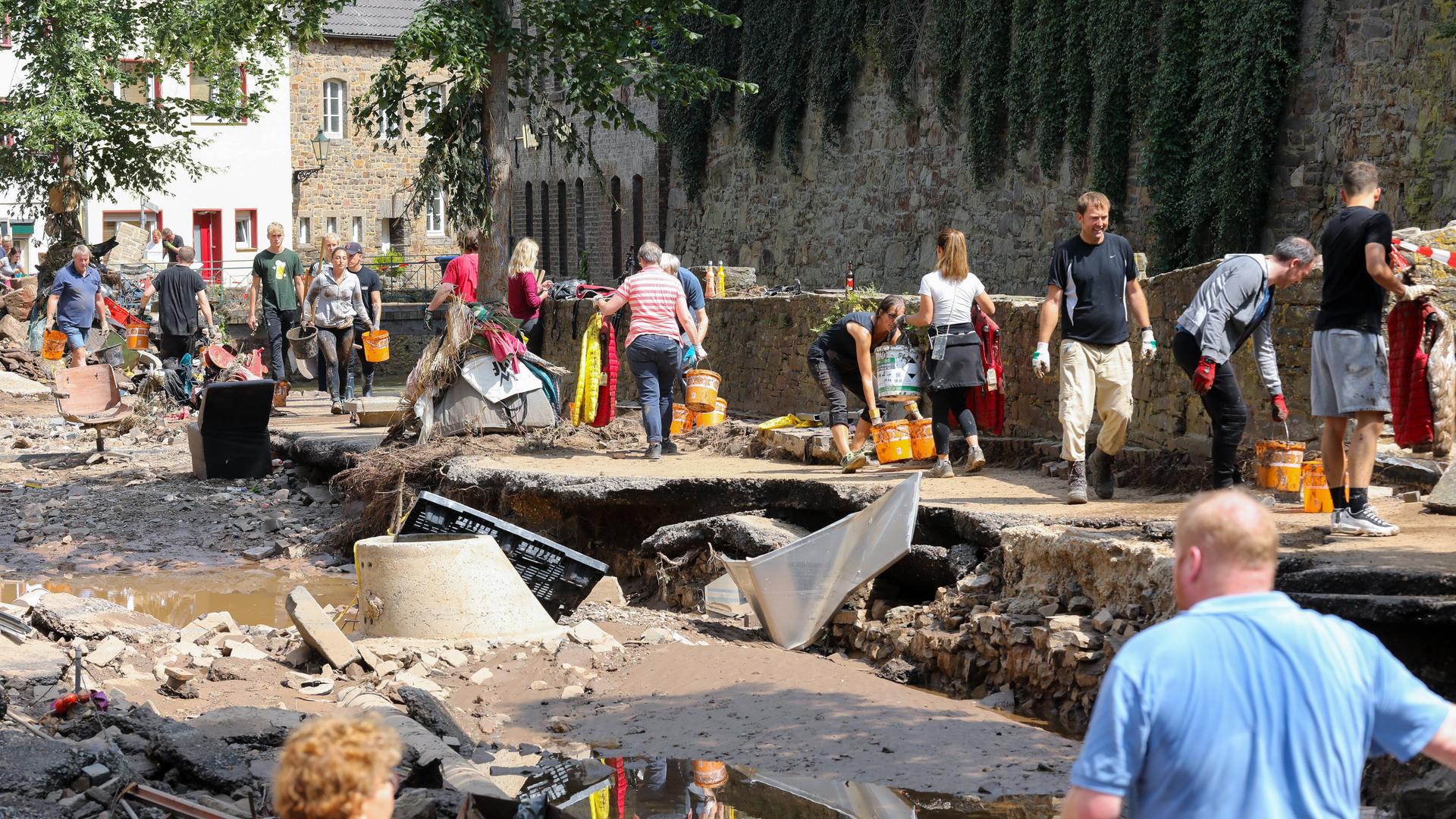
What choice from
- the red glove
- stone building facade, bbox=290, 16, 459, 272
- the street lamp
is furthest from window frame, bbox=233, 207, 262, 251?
the red glove

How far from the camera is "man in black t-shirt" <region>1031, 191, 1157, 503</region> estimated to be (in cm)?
872

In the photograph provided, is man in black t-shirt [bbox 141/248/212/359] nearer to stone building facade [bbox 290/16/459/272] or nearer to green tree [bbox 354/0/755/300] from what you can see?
green tree [bbox 354/0/755/300]

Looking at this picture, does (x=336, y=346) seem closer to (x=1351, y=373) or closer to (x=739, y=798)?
(x=739, y=798)

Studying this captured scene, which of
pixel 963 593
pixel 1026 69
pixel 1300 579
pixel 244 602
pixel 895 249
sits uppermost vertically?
pixel 1026 69

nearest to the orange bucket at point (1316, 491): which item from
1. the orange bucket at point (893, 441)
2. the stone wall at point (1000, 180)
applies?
the orange bucket at point (893, 441)

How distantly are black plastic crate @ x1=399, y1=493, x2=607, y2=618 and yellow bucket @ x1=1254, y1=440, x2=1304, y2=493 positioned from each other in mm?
3942

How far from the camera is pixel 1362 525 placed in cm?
711

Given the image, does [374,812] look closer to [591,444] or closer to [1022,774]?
[1022,774]

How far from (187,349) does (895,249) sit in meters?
10.2

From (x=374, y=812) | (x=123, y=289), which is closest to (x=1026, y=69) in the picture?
(x=123, y=289)

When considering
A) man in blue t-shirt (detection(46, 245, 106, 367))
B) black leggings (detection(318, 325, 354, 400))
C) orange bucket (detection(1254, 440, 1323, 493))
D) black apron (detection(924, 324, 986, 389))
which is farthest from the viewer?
man in blue t-shirt (detection(46, 245, 106, 367))

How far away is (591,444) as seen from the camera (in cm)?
1321

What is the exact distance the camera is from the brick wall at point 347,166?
4403 centimetres

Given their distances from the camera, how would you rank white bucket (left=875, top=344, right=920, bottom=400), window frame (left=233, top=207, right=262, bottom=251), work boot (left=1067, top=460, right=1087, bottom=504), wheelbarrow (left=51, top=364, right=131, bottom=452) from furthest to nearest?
window frame (left=233, top=207, right=262, bottom=251) → wheelbarrow (left=51, top=364, right=131, bottom=452) → white bucket (left=875, top=344, right=920, bottom=400) → work boot (left=1067, top=460, right=1087, bottom=504)
